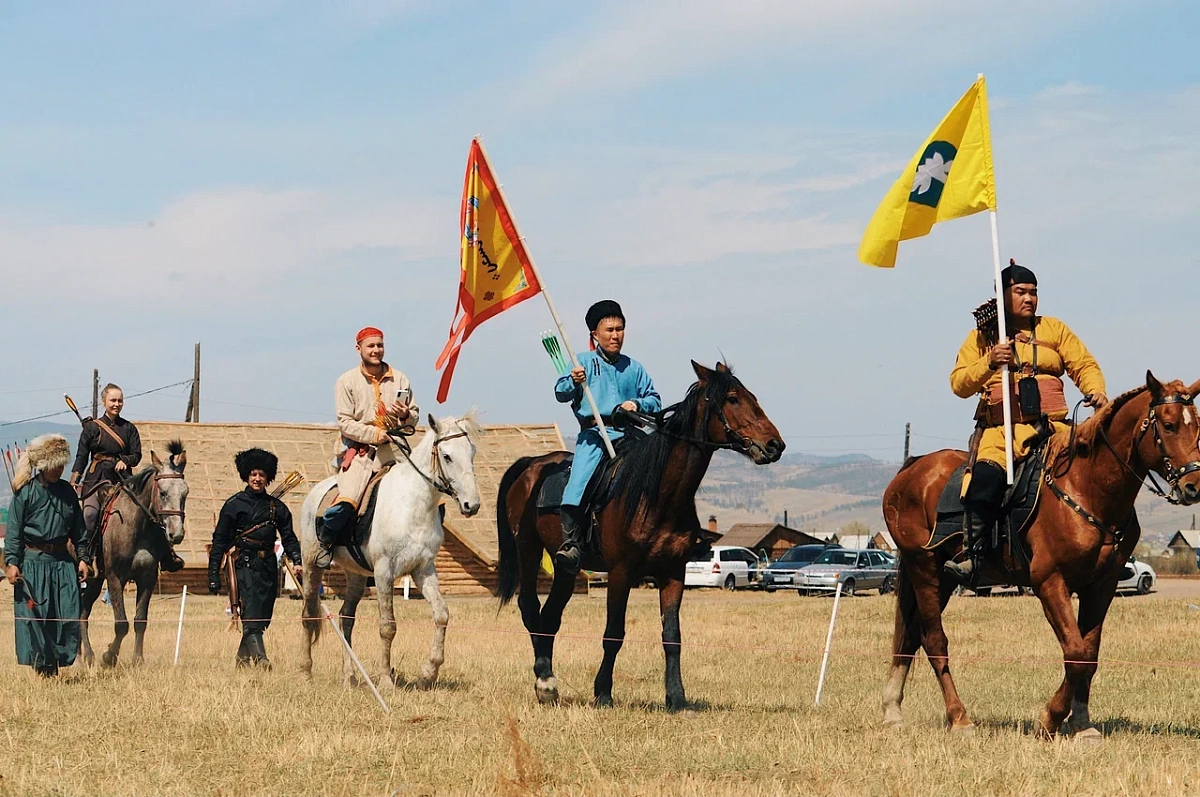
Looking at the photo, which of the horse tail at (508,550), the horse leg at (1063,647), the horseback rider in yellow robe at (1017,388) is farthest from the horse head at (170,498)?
the horse leg at (1063,647)

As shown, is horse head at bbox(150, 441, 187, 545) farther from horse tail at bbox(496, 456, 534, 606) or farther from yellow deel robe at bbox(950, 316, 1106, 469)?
yellow deel robe at bbox(950, 316, 1106, 469)

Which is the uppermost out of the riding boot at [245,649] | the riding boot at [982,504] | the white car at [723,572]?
the riding boot at [982,504]

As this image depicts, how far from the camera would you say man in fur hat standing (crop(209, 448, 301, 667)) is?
14891mm

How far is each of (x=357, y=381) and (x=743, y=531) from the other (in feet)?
210

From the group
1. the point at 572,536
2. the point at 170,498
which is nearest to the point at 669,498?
the point at 572,536

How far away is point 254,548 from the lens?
15023 millimetres

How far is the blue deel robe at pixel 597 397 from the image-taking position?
1166 centimetres

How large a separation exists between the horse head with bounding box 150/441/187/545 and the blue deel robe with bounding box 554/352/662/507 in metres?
5.55

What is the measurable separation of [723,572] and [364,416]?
1412 inches

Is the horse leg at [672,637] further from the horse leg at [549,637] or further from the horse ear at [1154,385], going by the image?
the horse ear at [1154,385]

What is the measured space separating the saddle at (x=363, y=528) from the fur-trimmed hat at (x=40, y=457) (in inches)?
99.3

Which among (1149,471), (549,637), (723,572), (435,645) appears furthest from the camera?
(723,572)

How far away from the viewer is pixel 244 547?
15000 millimetres

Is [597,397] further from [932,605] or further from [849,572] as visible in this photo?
[849,572]
